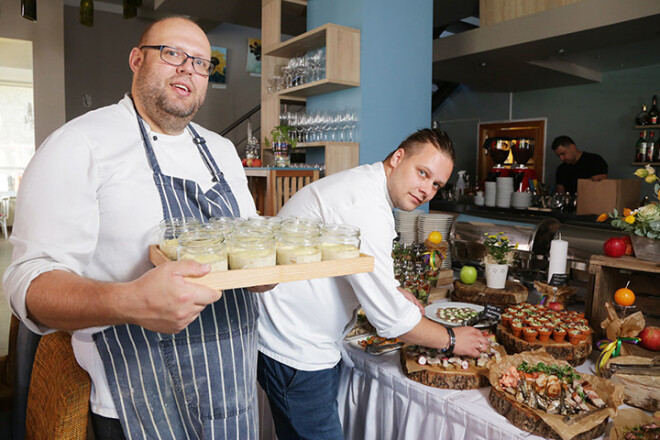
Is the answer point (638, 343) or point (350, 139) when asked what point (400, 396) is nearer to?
point (638, 343)

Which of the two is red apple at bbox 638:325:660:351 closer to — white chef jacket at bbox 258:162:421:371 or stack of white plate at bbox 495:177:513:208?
white chef jacket at bbox 258:162:421:371

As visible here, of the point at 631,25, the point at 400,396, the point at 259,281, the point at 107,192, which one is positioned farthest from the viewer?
the point at 631,25

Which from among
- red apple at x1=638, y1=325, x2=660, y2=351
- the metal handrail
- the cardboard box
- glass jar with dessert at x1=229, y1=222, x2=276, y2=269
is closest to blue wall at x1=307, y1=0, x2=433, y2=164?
the cardboard box

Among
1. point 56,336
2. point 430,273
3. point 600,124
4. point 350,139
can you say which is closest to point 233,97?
point 350,139

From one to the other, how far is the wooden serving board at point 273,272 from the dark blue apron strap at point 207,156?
337mm

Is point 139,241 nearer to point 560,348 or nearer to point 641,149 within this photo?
point 560,348

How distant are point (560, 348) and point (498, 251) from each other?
0.77 m

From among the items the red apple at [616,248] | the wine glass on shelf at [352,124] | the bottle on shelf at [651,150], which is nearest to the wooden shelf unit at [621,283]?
the red apple at [616,248]

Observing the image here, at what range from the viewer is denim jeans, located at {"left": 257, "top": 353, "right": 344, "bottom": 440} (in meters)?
1.62

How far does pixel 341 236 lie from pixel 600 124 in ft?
27.1

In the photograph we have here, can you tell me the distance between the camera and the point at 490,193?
5.95m

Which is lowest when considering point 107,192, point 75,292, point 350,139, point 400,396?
point 400,396

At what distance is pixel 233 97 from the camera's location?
9594mm

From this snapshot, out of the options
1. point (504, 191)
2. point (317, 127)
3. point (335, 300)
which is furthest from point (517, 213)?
point (335, 300)
